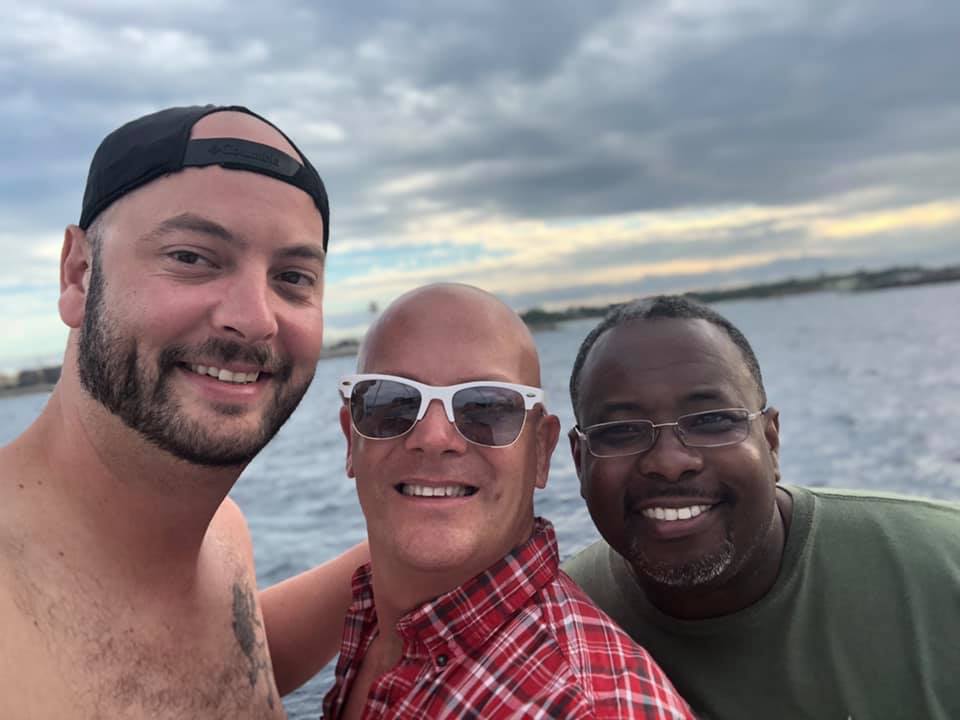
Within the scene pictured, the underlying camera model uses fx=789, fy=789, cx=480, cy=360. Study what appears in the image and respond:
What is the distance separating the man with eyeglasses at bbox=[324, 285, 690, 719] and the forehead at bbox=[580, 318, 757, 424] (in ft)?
1.38

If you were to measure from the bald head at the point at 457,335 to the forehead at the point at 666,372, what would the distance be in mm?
478

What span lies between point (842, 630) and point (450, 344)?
195cm

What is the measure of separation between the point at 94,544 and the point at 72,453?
361mm

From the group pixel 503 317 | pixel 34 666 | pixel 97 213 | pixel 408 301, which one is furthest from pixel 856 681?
pixel 97 213

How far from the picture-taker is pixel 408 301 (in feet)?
10.0

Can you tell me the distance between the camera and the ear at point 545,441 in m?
3.07

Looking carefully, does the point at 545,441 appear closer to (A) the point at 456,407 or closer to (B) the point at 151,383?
(A) the point at 456,407

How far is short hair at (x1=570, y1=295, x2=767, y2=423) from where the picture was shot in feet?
11.6

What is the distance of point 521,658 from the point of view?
2428 mm

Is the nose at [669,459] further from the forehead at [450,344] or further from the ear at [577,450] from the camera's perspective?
the forehead at [450,344]

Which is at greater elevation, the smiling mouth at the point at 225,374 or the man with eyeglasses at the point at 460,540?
the smiling mouth at the point at 225,374

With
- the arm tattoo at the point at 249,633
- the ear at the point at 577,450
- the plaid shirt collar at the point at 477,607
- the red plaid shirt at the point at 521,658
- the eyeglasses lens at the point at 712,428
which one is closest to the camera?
the red plaid shirt at the point at 521,658

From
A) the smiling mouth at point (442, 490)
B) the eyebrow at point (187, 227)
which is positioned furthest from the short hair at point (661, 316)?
the eyebrow at point (187, 227)

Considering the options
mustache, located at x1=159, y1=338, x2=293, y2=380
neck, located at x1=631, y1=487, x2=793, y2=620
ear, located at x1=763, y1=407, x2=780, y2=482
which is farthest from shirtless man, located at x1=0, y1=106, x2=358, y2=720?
ear, located at x1=763, y1=407, x2=780, y2=482
